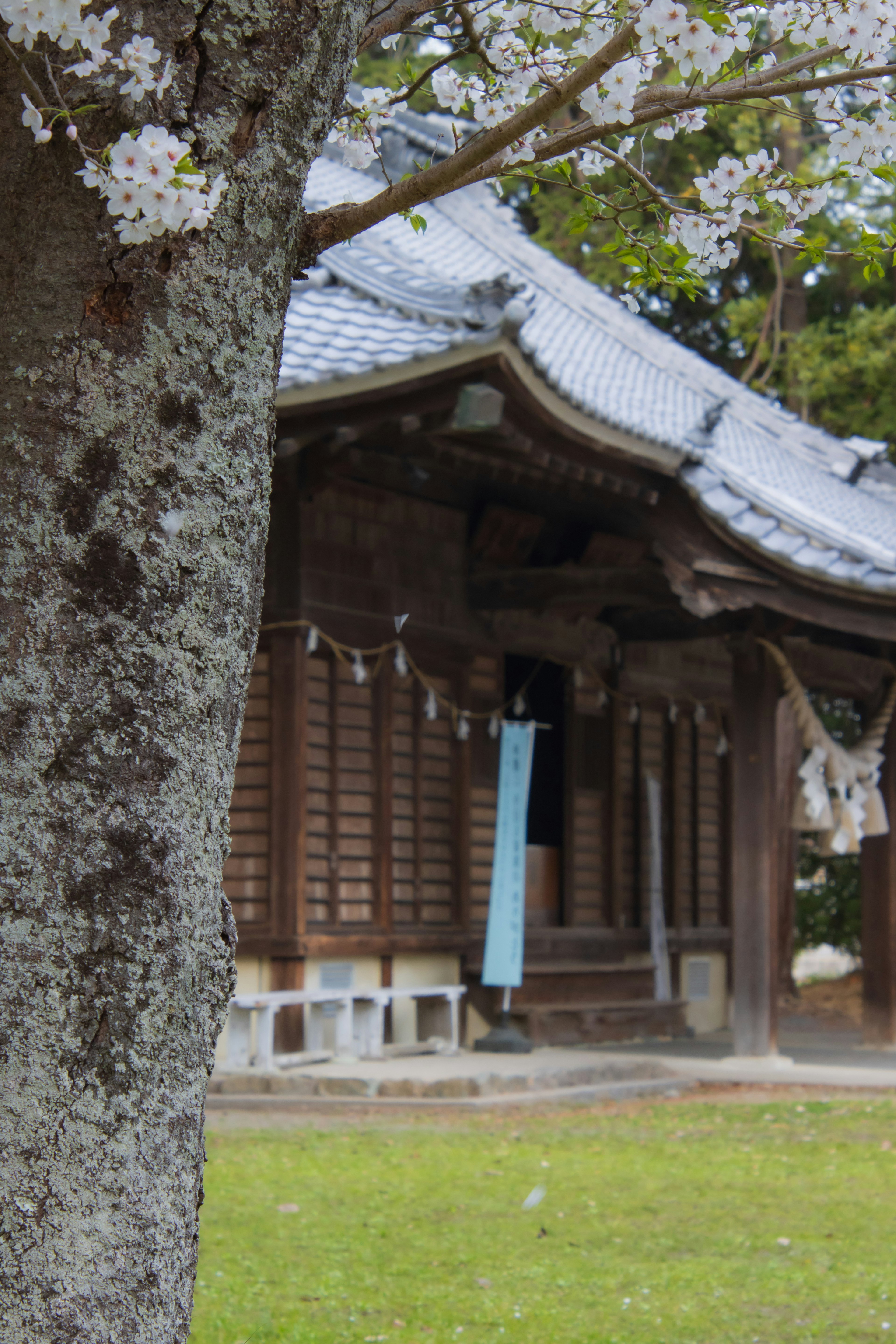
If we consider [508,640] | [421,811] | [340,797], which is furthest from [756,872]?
[340,797]

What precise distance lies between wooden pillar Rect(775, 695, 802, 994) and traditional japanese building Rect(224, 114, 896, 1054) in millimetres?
2963

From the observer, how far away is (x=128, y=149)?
6.76ft

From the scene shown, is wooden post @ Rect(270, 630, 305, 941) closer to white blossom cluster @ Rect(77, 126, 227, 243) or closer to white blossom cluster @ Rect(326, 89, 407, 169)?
white blossom cluster @ Rect(326, 89, 407, 169)

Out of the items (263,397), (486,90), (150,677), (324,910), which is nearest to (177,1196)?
(150,677)

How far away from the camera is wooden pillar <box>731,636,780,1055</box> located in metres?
10.3

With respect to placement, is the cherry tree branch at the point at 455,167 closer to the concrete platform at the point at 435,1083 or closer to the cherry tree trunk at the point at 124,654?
the cherry tree trunk at the point at 124,654

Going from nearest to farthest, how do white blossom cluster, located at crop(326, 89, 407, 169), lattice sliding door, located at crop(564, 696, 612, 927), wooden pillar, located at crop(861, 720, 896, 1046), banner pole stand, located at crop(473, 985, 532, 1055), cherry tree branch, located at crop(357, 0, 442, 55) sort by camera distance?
cherry tree branch, located at crop(357, 0, 442, 55) < white blossom cluster, located at crop(326, 89, 407, 169) < banner pole stand, located at crop(473, 985, 532, 1055) < wooden pillar, located at crop(861, 720, 896, 1046) < lattice sliding door, located at crop(564, 696, 612, 927)

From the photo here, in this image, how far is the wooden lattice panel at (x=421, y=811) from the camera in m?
10.6

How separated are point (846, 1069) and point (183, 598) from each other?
9311 millimetres

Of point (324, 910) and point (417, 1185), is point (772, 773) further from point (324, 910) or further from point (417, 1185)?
point (417, 1185)

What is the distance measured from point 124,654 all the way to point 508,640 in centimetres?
951

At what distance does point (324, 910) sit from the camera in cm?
999

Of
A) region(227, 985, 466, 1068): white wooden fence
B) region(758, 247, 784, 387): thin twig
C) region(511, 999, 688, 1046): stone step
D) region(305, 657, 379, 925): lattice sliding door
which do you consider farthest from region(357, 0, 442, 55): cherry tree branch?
region(758, 247, 784, 387): thin twig

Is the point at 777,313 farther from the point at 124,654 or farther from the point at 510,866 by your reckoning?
the point at 124,654
